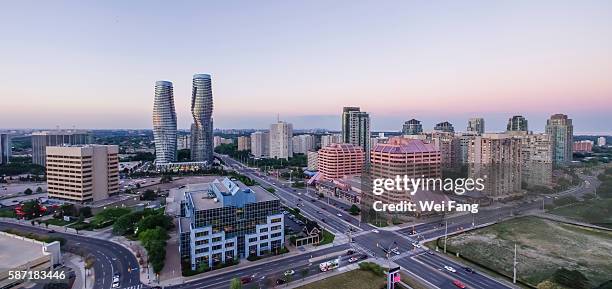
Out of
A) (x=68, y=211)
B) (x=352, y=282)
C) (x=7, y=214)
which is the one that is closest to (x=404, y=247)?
(x=352, y=282)

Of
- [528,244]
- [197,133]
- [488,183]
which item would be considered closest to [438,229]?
[528,244]

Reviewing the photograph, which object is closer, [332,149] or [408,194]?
[408,194]

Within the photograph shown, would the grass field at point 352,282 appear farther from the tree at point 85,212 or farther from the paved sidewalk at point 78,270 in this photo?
the tree at point 85,212

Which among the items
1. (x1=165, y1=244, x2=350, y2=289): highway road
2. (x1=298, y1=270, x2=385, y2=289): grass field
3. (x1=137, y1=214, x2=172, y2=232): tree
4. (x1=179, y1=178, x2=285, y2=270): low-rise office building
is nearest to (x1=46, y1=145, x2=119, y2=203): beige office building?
(x1=137, y1=214, x2=172, y2=232): tree

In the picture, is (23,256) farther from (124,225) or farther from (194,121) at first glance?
(194,121)

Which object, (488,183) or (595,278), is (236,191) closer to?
(595,278)

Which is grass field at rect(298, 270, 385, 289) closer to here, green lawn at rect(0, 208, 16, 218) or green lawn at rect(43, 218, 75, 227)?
green lawn at rect(43, 218, 75, 227)
